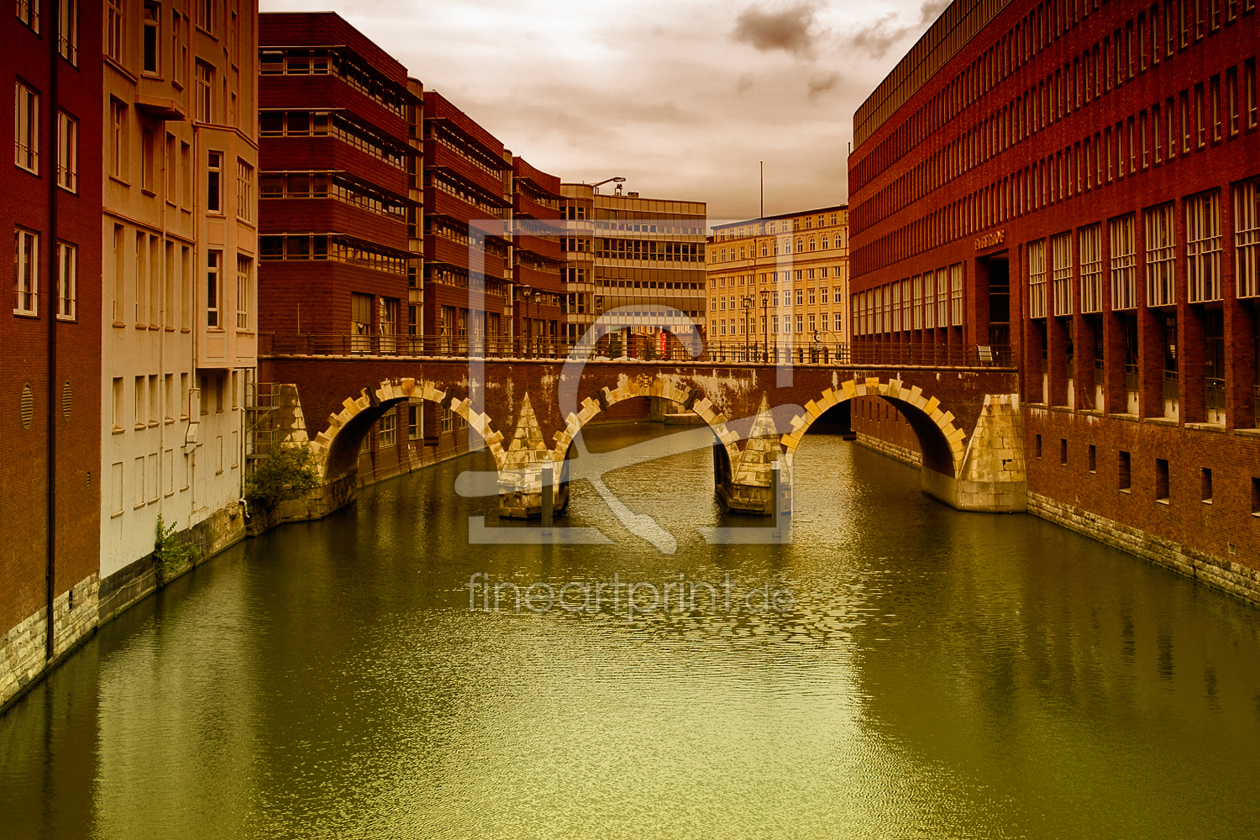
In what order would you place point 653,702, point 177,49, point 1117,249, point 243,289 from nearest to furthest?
point 653,702 → point 177,49 → point 243,289 → point 1117,249

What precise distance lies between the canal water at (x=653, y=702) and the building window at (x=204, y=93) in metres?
14.8

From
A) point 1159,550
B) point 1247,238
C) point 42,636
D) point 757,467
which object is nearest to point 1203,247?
point 1247,238

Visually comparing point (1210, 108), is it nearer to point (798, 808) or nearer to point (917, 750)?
point (917, 750)

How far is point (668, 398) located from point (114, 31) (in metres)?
28.3

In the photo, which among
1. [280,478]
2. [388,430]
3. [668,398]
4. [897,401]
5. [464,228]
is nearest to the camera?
[280,478]

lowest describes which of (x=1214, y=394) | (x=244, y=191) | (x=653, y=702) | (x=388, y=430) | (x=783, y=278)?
(x=653, y=702)

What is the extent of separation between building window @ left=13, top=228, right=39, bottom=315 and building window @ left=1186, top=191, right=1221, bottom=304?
3227cm

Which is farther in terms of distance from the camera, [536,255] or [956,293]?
[536,255]

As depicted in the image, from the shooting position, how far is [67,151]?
28.5m

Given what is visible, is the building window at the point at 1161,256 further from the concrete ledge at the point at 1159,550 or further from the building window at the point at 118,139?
the building window at the point at 118,139

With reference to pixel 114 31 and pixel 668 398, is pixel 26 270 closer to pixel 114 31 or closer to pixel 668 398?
pixel 114 31

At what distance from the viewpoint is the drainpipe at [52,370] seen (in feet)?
87.5

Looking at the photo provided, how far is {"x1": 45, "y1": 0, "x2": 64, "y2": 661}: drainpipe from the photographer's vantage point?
26656 millimetres

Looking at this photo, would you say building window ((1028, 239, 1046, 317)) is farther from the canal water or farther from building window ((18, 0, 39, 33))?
building window ((18, 0, 39, 33))
